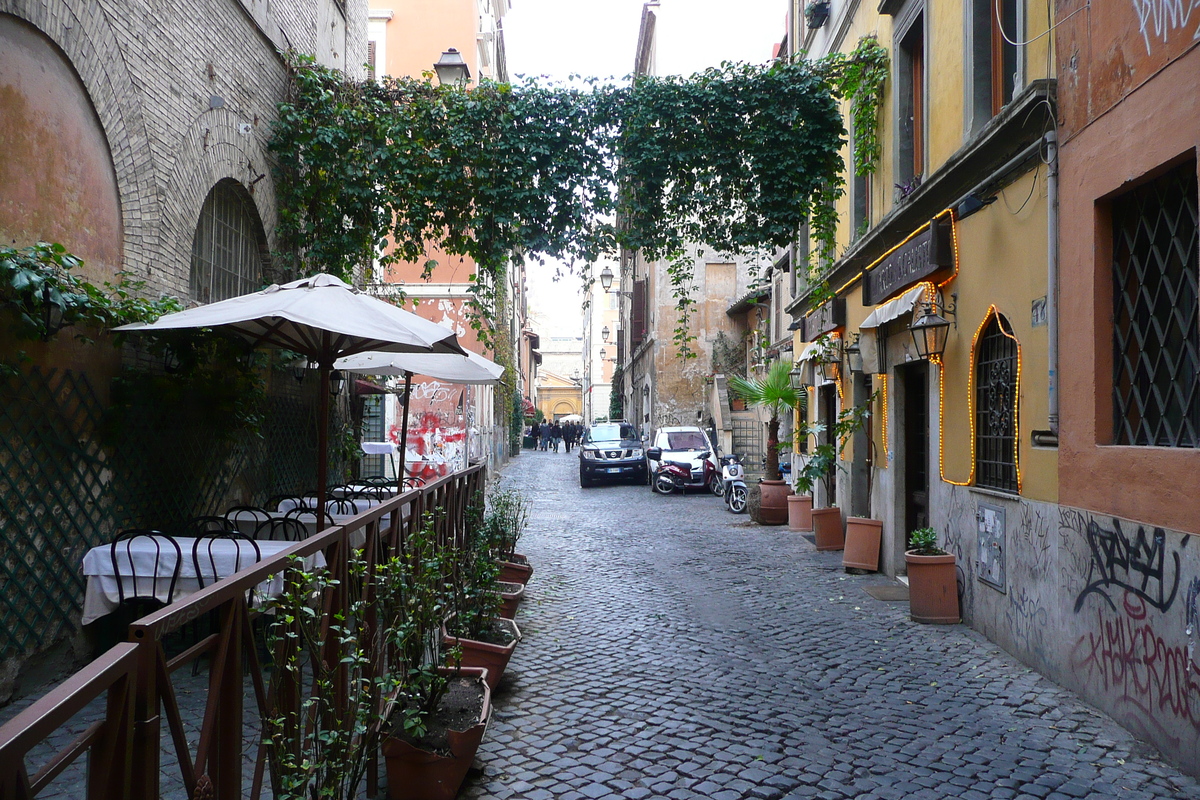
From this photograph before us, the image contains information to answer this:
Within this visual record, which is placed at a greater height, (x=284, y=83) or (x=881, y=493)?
(x=284, y=83)

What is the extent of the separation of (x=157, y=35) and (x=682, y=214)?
5.70 meters

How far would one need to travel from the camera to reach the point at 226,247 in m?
8.87

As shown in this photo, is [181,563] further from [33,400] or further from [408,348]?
[408,348]

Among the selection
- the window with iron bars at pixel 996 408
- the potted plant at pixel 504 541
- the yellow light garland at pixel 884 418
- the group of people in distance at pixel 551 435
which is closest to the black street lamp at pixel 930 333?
the window with iron bars at pixel 996 408

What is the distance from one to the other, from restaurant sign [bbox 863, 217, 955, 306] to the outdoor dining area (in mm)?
4243

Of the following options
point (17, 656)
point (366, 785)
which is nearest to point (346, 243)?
point (17, 656)

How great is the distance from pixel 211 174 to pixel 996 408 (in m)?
7.07

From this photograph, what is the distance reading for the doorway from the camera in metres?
9.20

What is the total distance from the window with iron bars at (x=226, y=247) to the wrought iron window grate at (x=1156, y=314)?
7176 mm

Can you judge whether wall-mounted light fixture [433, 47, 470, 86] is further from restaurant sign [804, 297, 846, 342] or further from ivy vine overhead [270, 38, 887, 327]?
restaurant sign [804, 297, 846, 342]

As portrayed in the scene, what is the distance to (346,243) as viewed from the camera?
1009 centimetres

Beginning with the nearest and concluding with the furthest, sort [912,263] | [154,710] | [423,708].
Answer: [154,710], [423,708], [912,263]

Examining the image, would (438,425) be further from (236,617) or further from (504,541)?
(236,617)

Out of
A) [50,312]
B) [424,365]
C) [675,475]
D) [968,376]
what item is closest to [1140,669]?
[968,376]
